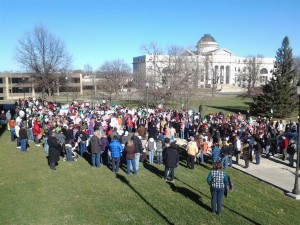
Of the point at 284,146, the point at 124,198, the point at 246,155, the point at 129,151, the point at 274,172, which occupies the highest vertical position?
the point at 129,151

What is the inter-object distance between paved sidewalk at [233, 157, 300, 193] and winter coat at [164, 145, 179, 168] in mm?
4159

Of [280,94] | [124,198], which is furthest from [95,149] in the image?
[280,94]

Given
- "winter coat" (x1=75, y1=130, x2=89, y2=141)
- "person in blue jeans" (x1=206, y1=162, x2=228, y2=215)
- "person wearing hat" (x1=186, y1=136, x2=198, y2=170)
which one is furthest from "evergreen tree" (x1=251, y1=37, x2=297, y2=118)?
"person in blue jeans" (x1=206, y1=162, x2=228, y2=215)

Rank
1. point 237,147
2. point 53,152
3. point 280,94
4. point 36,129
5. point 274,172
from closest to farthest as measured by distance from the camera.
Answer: point 53,152, point 274,172, point 237,147, point 36,129, point 280,94

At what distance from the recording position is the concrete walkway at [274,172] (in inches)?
507

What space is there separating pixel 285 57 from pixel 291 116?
6.94 meters

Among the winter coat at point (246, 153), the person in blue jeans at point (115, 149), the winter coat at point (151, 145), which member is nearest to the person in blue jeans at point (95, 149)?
the person in blue jeans at point (115, 149)

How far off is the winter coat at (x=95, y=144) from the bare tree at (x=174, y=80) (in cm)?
2447

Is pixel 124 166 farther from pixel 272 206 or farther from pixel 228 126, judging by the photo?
pixel 228 126

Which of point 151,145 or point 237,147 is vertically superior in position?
point 151,145

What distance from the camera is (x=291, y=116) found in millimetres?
37656

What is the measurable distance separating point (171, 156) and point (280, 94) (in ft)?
93.5

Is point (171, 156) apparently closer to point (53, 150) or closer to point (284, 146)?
point (53, 150)

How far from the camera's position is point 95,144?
13.7 m
